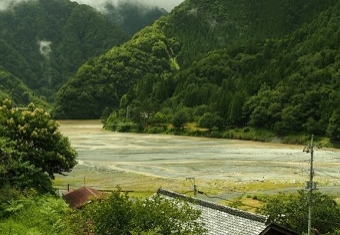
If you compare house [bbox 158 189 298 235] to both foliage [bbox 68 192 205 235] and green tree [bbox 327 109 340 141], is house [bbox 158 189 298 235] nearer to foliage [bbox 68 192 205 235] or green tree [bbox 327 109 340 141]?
foliage [bbox 68 192 205 235]

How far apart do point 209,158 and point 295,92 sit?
47.7 m

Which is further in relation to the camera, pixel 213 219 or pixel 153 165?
pixel 153 165

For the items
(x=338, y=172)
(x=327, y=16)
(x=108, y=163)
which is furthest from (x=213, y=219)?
(x=327, y=16)

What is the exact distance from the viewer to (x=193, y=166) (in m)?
65.9

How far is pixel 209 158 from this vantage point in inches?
2953

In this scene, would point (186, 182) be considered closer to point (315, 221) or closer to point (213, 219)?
point (315, 221)

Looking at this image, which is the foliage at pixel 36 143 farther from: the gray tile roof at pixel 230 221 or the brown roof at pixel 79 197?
the gray tile roof at pixel 230 221

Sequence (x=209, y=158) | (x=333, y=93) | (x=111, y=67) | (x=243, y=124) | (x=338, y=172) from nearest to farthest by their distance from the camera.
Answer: (x=338, y=172) < (x=209, y=158) < (x=333, y=93) < (x=243, y=124) < (x=111, y=67)

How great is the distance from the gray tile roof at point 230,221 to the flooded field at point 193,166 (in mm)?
27834

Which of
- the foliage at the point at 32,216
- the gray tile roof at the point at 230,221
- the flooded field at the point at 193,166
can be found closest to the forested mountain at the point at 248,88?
the flooded field at the point at 193,166

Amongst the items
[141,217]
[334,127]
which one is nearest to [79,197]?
[141,217]

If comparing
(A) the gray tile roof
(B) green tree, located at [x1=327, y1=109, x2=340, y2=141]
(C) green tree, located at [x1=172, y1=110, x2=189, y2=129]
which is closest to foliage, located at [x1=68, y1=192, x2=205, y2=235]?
(A) the gray tile roof

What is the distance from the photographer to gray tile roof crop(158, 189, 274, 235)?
18031 mm

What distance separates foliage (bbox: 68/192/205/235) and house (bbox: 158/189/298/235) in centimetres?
121
